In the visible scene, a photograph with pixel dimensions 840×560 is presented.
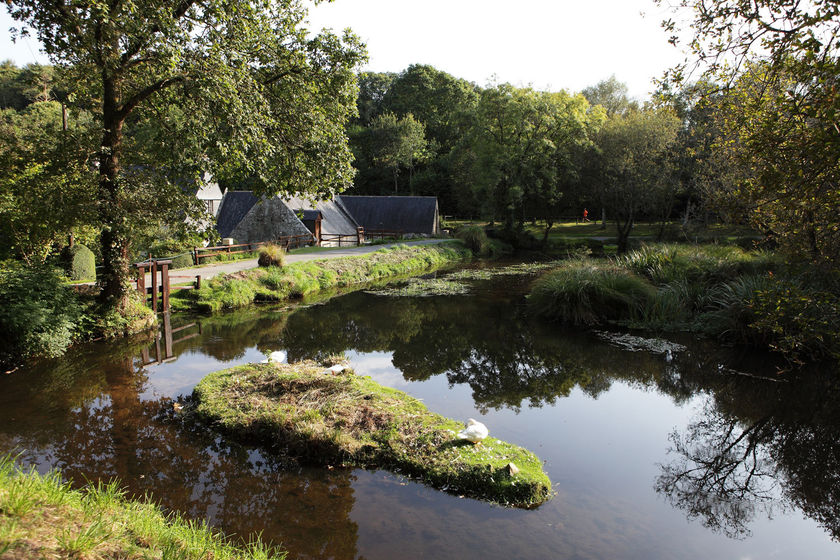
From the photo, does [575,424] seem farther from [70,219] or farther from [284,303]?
[284,303]

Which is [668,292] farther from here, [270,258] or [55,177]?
[55,177]

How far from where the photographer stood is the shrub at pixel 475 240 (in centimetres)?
3528

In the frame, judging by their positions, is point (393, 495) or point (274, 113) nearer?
point (393, 495)

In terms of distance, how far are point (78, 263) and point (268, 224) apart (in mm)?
14719

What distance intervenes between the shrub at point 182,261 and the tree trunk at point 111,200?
10.1 m

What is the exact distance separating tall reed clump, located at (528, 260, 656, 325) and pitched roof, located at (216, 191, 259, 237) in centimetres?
2382

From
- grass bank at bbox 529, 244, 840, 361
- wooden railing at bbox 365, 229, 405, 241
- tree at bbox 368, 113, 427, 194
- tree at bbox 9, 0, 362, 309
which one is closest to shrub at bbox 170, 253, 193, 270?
tree at bbox 9, 0, 362, 309

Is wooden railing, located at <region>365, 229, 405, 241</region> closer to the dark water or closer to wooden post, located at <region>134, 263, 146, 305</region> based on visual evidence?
wooden post, located at <region>134, 263, 146, 305</region>

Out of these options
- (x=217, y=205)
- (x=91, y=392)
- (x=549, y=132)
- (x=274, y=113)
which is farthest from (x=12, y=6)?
(x=549, y=132)

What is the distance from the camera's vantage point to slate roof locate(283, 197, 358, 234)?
3444cm

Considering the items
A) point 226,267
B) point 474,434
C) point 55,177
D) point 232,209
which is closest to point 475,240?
point 232,209

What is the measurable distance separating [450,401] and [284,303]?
35.4 feet

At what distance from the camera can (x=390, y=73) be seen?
76125 millimetres

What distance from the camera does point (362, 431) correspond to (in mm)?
7070
